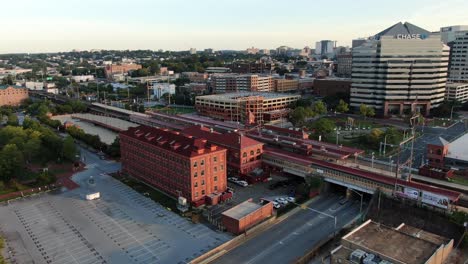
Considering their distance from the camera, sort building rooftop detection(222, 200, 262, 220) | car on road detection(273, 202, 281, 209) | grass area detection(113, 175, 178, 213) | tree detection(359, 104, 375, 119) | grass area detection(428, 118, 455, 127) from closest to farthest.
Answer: building rooftop detection(222, 200, 262, 220)
car on road detection(273, 202, 281, 209)
grass area detection(113, 175, 178, 213)
grass area detection(428, 118, 455, 127)
tree detection(359, 104, 375, 119)

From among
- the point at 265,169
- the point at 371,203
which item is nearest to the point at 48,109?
the point at 265,169

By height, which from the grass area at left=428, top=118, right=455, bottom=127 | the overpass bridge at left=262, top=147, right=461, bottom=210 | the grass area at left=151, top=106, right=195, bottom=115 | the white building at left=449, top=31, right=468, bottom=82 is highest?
the white building at left=449, top=31, right=468, bottom=82

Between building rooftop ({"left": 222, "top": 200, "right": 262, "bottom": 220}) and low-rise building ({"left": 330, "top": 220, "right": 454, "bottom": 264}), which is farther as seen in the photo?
building rooftop ({"left": 222, "top": 200, "right": 262, "bottom": 220})

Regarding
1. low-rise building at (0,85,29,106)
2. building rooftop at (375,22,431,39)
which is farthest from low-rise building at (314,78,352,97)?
low-rise building at (0,85,29,106)

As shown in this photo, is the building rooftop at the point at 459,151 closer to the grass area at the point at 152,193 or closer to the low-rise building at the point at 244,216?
A: the low-rise building at the point at 244,216

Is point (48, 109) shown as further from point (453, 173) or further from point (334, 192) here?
point (453, 173)

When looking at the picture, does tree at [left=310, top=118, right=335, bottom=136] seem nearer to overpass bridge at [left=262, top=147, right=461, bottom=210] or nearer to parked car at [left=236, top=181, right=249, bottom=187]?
overpass bridge at [left=262, top=147, right=461, bottom=210]

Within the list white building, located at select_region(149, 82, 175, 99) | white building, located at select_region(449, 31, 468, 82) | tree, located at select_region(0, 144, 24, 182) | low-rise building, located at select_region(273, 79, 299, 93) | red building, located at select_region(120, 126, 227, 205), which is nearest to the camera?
red building, located at select_region(120, 126, 227, 205)
